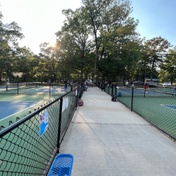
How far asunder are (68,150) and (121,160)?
1.12 metres

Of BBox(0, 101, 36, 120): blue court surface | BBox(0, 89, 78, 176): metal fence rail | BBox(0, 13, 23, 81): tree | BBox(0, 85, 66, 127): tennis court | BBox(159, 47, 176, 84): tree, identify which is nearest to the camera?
BBox(0, 89, 78, 176): metal fence rail

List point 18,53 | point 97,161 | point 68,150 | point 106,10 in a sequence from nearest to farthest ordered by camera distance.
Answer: point 97,161
point 68,150
point 106,10
point 18,53

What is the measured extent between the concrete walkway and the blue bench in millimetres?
168

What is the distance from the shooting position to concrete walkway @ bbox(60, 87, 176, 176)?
2875 mm

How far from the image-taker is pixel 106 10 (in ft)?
116

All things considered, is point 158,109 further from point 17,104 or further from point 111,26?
point 111,26

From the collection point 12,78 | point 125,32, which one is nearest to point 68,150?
point 125,32

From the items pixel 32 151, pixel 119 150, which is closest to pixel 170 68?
pixel 119 150

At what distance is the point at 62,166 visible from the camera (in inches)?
106

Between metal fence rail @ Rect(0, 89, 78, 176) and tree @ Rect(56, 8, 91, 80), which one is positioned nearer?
metal fence rail @ Rect(0, 89, 78, 176)

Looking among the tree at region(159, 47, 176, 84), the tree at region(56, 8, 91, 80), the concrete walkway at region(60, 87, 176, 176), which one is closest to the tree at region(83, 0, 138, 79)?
the tree at region(56, 8, 91, 80)

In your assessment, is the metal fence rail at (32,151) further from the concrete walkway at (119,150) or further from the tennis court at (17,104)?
the concrete walkway at (119,150)

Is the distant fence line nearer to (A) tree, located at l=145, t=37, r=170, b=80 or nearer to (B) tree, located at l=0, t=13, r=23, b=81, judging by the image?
(B) tree, located at l=0, t=13, r=23, b=81

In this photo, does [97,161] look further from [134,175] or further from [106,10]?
[106,10]
